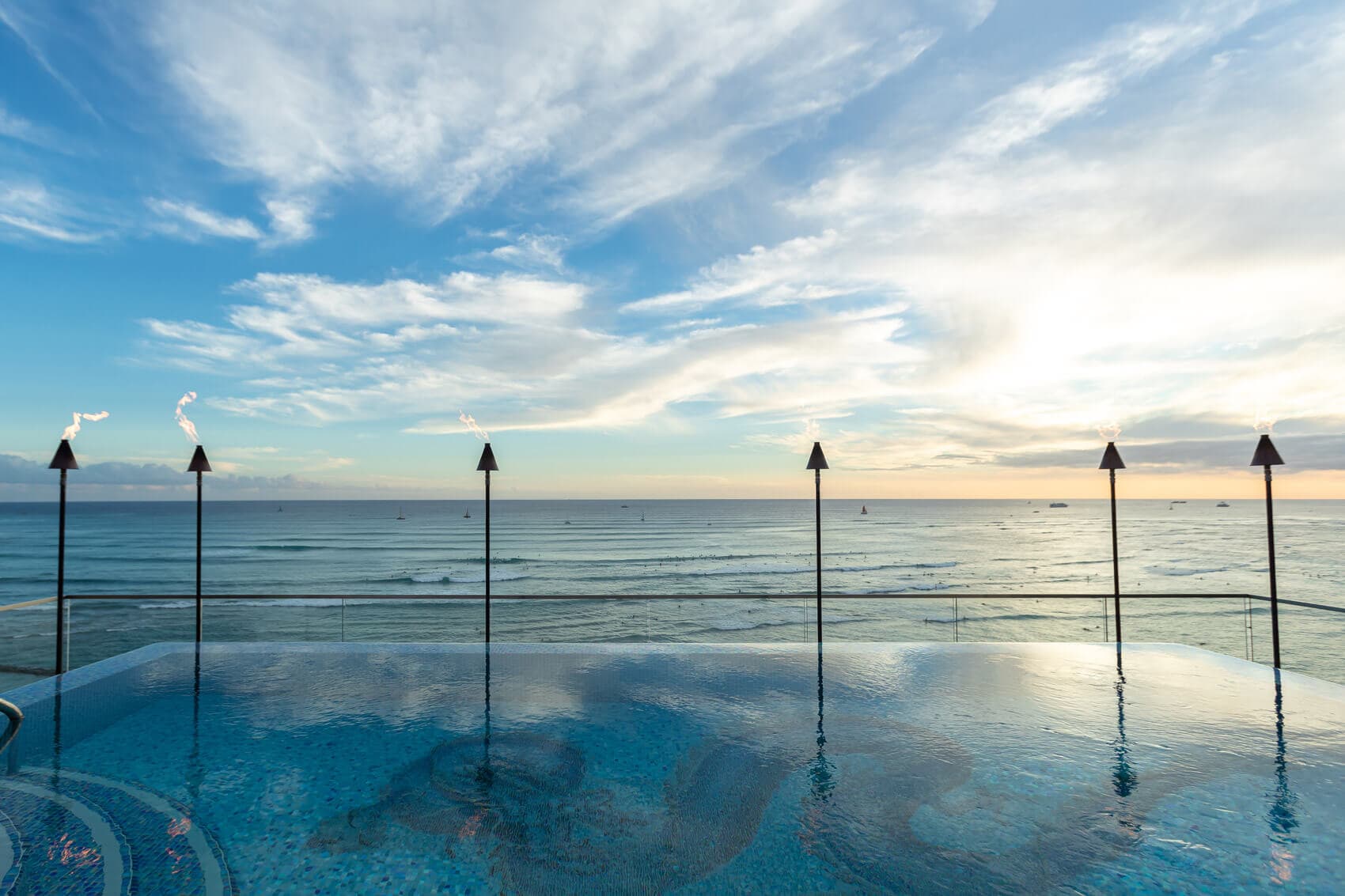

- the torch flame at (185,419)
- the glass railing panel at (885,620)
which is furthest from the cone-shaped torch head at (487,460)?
the glass railing panel at (885,620)

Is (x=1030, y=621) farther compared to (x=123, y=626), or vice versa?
(x=1030, y=621)

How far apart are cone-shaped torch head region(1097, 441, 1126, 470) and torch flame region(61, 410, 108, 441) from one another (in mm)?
16773

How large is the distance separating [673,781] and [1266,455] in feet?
35.2

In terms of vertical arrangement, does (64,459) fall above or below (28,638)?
above

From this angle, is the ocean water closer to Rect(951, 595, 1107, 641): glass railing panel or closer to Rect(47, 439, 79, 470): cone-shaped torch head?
Rect(951, 595, 1107, 641): glass railing panel

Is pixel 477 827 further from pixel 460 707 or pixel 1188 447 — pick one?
pixel 1188 447

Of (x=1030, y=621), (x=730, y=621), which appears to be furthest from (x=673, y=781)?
(x=1030, y=621)

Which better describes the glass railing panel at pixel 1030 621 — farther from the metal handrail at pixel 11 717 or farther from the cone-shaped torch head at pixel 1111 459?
the metal handrail at pixel 11 717

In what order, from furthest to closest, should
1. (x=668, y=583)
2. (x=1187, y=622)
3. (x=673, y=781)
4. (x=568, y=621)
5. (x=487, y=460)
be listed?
(x=668, y=583)
(x=1187, y=622)
(x=568, y=621)
(x=487, y=460)
(x=673, y=781)

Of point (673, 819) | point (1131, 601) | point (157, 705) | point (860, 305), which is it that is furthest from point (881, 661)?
point (1131, 601)

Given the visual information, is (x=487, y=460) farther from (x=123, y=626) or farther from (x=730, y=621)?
(x=123, y=626)

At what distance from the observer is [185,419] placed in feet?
34.9

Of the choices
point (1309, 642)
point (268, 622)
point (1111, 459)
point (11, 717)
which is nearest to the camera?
point (11, 717)

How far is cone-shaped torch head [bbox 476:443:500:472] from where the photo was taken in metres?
10.5
